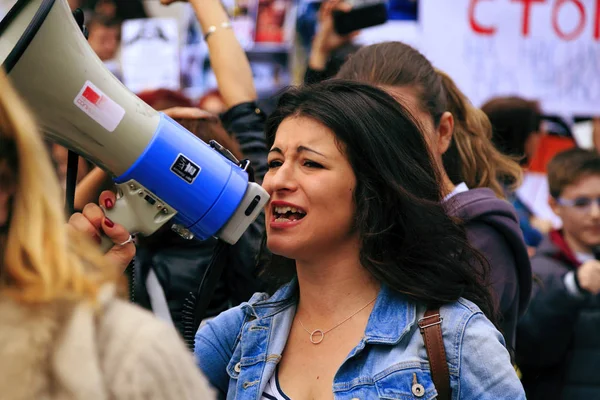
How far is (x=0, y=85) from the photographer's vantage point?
124 centimetres

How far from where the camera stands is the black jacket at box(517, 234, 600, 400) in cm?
344

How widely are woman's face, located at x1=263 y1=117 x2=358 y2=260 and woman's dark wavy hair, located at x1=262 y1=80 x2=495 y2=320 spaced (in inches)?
1.1

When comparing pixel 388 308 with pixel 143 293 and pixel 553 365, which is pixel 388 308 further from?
pixel 553 365

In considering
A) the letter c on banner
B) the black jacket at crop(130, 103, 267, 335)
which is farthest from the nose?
the letter c on banner

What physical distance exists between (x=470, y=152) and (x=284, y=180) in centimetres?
98

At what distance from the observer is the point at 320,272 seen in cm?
222

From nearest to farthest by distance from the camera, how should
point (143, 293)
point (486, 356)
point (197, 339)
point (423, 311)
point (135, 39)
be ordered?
point (486, 356)
point (423, 311)
point (197, 339)
point (143, 293)
point (135, 39)

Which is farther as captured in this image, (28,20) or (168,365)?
(28,20)

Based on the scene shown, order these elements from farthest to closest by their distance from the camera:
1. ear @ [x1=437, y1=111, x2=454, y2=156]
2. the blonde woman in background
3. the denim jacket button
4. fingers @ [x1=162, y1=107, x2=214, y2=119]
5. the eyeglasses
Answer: the eyeglasses < fingers @ [x1=162, y1=107, x2=214, y2=119] < ear @ [x1=437, y1=111, x2=454, y2=156] < the denim jacket button < the blonde woman in background

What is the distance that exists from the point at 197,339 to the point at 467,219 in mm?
806

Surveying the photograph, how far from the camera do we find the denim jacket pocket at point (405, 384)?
1953 millimetres

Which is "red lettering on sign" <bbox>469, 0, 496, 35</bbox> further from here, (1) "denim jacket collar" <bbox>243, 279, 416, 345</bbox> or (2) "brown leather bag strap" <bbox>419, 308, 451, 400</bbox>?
(2) "brown leather bag strap" <bbox>419, 308, 451, 400</bbox>

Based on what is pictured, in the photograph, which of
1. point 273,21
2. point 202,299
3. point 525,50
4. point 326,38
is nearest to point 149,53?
point 273,21

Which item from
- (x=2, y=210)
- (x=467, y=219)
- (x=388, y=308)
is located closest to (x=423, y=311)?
(x=388, y=308)
